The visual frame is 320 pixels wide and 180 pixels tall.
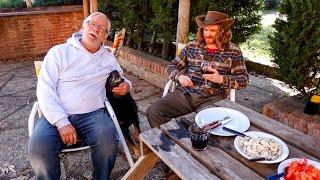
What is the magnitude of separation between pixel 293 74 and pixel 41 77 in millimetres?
2250

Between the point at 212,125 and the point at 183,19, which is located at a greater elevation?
the point at 183,19

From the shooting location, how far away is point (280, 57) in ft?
9.81

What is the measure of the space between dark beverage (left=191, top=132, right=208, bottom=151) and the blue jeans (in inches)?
30.4

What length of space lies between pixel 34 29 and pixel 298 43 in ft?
15.9

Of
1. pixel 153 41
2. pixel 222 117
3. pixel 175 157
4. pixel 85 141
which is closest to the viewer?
pixel 175 157

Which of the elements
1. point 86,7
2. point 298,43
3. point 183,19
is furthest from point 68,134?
point 86,7

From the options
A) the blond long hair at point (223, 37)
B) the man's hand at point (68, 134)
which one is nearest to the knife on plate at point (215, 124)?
the blond long hair at point (223, 37)

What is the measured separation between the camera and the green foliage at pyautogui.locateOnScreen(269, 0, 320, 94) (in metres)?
2.70

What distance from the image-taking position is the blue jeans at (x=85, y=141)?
80.3 inches

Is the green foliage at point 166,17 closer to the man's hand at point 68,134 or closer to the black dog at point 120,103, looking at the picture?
the black dog at point 120,103

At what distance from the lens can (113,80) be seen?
2.53 meters

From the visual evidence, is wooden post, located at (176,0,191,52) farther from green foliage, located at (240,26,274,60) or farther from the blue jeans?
the blue jeans

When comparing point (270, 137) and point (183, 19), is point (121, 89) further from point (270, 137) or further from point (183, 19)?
point (183, 19)

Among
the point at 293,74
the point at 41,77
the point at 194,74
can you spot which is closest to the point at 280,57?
the point at 293,74
